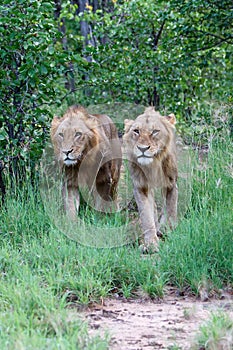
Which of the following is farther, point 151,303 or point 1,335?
point 151,303

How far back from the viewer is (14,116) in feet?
22.1

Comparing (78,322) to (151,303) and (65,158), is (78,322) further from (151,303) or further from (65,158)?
(65,158)

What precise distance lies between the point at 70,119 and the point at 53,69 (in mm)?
588

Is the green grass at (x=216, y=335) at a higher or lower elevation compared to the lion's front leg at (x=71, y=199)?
lower

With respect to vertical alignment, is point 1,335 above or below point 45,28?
below

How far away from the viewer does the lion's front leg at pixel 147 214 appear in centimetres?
568

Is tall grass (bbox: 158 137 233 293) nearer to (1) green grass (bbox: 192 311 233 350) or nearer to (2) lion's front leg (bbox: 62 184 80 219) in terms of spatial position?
(1) green grass (bbox: 192 311 233 350)

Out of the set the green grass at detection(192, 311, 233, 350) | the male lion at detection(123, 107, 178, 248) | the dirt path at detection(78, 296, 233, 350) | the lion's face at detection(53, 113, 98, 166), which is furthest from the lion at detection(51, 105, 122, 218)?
the green grass at detection(192, 311, 233, 350)

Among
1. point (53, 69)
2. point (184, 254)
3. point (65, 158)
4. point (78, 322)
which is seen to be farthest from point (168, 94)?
point (78, 322)

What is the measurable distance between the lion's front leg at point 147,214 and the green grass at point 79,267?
17 cm

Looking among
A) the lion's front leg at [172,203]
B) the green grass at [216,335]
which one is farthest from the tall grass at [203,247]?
the green grass at [216,335]

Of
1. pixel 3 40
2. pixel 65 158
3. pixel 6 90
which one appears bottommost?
pixel 65 158

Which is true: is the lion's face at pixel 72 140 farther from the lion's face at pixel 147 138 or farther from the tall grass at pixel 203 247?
the tall grass at pixel 203 247

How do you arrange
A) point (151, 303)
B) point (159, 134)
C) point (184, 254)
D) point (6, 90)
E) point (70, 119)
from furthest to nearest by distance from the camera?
point (6, 90), point (70, 119), point (159, 134), point (184, 254), point (151, 303)
